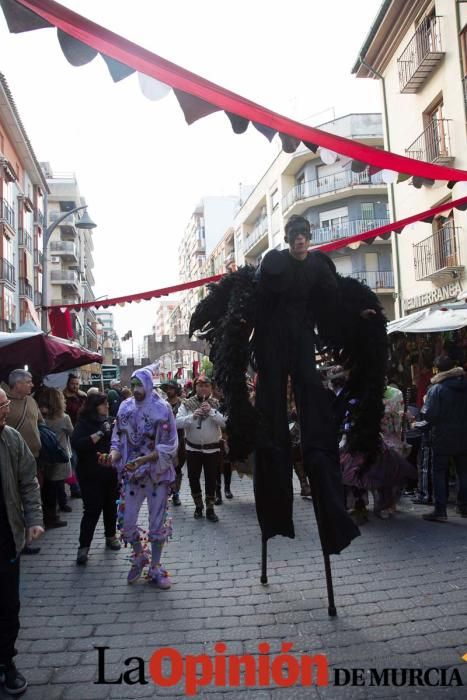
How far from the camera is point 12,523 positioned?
3.24 meters

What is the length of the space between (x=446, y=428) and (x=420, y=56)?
46.6ft

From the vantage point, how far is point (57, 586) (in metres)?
4.69

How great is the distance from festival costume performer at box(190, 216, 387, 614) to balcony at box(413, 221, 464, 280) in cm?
1271

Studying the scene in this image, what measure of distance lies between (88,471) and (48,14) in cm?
414

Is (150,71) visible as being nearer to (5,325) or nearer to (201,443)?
(201,443)

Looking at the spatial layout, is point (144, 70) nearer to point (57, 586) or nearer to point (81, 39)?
point (81, 39)

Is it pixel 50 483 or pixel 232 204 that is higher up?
pixel 232 204

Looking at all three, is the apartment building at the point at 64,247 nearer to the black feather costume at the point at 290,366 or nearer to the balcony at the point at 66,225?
the balcony at the point at 66,225

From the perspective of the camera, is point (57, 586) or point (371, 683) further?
point (57, 586)

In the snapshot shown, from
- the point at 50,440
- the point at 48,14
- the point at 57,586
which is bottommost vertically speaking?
the point at 57,586

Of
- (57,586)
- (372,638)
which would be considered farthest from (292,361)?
(57,586)

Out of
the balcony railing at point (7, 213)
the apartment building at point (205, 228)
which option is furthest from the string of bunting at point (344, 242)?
the apartment building at point (205, 228)

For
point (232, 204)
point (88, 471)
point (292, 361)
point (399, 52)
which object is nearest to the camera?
point (292, 361)

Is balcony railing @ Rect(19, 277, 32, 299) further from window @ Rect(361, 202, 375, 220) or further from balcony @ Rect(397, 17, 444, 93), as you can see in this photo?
balcony @ Rect(397, 17, 444, 93)
